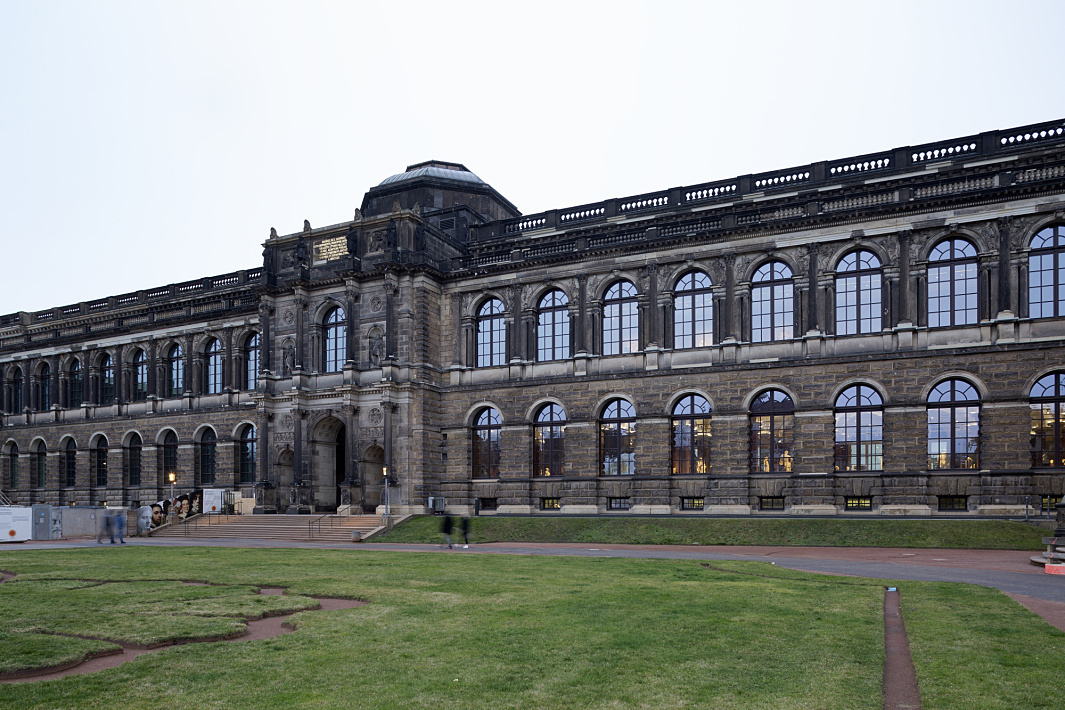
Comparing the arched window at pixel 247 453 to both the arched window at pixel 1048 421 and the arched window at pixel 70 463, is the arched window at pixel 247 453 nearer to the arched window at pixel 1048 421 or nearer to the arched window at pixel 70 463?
the arched window at pixel 70 463

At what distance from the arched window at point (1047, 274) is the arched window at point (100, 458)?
59934 millimetres

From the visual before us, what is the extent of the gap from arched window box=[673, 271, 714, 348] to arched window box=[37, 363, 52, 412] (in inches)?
2005

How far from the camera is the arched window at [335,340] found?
51.1m

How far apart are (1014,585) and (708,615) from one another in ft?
31.7

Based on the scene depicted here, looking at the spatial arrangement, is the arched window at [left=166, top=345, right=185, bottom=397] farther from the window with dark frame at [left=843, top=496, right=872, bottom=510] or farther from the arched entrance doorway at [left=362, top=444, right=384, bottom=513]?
the window with dark frame at [left=843, top=496, right=872, bottom=510]

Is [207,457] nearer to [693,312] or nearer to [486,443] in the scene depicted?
[486,443]

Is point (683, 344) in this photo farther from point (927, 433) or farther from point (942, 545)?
point (942, 545)

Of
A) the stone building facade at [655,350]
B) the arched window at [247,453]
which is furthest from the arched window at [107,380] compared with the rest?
the arched window at [247,453]

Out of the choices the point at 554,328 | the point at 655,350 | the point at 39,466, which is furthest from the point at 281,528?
the point at 39,466

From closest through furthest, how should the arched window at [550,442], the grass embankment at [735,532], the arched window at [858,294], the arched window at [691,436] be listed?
the grass embankment at [735,532]
the arched window at [858,294]
the arched window at [691,436]
the arched window at [550,442]

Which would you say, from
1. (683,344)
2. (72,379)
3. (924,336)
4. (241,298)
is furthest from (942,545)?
(72,379)

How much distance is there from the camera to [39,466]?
6725cm

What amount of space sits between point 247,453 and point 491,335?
775 inches

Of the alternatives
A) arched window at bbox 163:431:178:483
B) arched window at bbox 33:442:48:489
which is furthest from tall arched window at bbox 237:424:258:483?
arched window at bbox 33:442:48:489
